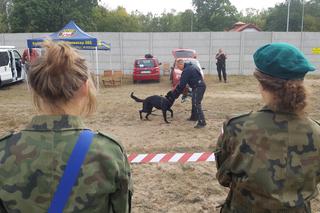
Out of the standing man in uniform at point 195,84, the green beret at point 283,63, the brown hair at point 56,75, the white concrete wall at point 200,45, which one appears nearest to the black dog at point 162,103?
the standing man in uniform at point 195,84

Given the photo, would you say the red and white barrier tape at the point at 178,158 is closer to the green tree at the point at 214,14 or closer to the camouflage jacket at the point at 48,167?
the camouflage jacket at the point at 48,167

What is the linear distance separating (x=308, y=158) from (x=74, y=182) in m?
1.26

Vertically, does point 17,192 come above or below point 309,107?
below

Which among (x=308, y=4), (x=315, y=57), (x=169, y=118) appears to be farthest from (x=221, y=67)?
(x=308, y=4)

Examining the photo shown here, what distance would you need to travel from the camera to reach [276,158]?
2008 millimetres

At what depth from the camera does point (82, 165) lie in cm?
157

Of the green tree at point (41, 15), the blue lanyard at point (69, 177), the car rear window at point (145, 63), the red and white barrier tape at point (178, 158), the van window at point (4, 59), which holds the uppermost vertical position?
the green tree at point (41, 15)

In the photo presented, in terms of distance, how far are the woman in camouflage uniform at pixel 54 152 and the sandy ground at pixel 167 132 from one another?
101 centimetres

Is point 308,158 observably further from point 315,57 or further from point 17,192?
point 315,57

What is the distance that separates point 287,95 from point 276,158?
1.13 ft

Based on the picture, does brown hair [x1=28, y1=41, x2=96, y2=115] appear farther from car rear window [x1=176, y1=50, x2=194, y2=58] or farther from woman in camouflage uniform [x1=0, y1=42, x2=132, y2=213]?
car rear window [x1=176, y1=50, x2=194, y2=58]

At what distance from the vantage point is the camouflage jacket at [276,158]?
2.01 meters

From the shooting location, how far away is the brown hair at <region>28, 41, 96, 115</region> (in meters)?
1.59

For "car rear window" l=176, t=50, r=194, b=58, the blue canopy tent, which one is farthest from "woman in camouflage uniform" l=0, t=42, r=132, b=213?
"car rear window" l=176, t=50, r=194, b=58
